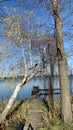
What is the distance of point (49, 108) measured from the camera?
12.4m

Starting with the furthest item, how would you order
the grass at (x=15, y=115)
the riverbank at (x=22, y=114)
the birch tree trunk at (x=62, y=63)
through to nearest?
1. the grass at (x=15, y=115)
2. the riverbank at (x=22, y=114)
3. the birch tree trunk at (x=62, y=63)

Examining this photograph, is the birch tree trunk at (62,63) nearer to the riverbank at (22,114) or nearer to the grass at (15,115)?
the riverbank at (22,114)

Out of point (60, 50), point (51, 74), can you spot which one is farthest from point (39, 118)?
point (51, 74)

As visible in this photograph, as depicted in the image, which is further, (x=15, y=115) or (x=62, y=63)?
(x=15, y=115)

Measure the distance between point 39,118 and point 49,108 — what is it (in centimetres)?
200

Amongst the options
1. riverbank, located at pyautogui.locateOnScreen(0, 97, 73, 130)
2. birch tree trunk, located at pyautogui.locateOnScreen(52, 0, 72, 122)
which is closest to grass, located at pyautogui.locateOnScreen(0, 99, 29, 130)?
riverbank, located at pyautogui.locateOnScreen(0, 97, 73, 130)

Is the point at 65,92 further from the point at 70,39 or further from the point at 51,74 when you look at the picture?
the point at 51,74

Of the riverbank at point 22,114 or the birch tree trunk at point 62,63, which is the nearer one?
the birch tree trunk at point 62,63

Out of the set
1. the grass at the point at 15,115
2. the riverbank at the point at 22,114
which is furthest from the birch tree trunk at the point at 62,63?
the grass at the point at 15,115

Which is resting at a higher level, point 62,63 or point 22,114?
point 62,63

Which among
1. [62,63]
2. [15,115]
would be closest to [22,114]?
[15,115]

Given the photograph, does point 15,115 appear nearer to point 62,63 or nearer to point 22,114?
point 22,114

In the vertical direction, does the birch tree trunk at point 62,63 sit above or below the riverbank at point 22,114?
above

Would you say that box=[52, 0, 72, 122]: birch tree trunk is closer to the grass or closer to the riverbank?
the riverbank
